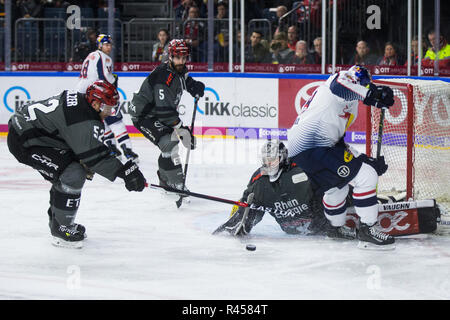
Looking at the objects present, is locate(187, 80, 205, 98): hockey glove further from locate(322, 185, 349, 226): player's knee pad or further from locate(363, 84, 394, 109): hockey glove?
locate(363, 84, 394, 109): hockey glove

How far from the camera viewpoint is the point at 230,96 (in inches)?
384

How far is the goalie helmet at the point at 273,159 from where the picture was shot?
487 cm

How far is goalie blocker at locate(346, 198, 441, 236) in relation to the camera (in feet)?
16.1

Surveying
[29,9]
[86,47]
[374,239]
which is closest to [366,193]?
[374,239]

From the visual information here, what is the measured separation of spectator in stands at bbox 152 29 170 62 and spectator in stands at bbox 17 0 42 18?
66.4 inches

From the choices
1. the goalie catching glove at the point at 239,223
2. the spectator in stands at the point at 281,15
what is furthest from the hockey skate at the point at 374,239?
the spectator in stands at the point at 281,15

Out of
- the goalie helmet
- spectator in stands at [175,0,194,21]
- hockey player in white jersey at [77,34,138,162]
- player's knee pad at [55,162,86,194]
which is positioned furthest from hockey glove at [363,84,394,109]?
spectator in stands at [175,0,194,21]

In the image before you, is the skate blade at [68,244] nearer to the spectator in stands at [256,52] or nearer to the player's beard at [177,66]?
the player's beard at [177,66]

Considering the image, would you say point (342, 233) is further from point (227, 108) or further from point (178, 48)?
point (227, 108)

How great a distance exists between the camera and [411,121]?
5.20m

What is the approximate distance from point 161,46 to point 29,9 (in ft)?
6.20

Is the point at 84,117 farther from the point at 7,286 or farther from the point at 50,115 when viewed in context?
the point at 7,286
